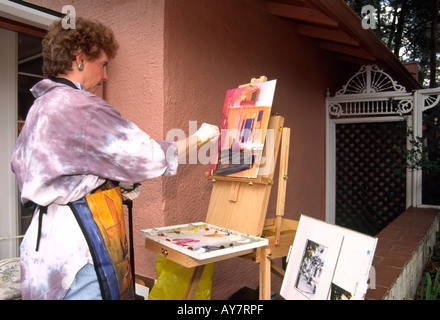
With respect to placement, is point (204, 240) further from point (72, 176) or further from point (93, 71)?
point (93, 71)

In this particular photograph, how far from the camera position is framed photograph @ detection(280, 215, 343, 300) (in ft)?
4.75

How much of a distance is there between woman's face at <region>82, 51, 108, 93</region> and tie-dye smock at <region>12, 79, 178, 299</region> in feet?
0.42

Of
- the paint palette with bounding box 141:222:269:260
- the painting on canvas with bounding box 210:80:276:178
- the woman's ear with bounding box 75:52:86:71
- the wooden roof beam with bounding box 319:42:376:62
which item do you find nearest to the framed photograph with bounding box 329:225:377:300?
the paint palette with bounding box 141:222:269:260

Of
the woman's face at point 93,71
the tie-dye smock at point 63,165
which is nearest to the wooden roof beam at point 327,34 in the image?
the woman's face at point 93,71

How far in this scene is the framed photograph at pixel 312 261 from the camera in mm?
1448

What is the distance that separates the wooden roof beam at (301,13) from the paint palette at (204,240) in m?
2.31

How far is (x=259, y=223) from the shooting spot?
1.70 meters

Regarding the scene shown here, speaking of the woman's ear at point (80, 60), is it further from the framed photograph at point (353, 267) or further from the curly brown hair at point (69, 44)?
the framed photograph at point (353, 267)

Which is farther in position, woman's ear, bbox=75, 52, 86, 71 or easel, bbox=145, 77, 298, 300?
easel, bbox=145, 77, 298, 300

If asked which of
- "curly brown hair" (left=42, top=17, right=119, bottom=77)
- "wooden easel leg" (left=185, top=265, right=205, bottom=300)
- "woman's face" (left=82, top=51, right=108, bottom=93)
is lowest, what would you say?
"wooden easel leg" (left=185, top=265, right=205, bottom=300)

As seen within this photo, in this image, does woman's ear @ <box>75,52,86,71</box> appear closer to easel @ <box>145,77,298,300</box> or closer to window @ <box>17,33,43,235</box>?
easel @ <box>145,77,298,300</box>
